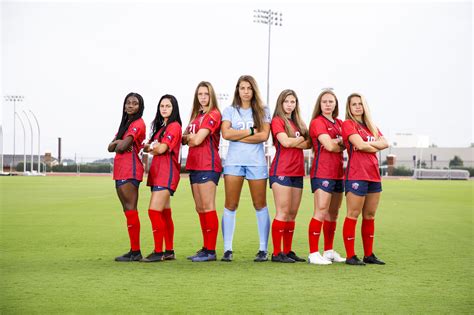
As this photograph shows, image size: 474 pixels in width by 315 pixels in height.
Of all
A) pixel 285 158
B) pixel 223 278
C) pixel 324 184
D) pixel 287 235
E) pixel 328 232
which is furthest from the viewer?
pixel 328 232

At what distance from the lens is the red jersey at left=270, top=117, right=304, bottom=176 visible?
25.6ft

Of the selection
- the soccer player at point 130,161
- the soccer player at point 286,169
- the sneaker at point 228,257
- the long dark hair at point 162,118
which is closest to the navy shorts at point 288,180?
the soccer player at point 286,169

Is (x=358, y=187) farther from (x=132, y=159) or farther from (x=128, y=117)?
(x=128, y=117)

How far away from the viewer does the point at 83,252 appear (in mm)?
8672

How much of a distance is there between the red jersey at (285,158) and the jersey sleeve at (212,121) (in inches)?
24.2

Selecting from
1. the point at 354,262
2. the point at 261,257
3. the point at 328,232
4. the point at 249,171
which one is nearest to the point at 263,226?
the point at 261,257

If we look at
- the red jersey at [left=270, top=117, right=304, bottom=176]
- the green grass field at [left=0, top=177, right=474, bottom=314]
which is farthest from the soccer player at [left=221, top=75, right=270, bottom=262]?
the green grass field at [left=0, top=177, right=474, bottom=314]

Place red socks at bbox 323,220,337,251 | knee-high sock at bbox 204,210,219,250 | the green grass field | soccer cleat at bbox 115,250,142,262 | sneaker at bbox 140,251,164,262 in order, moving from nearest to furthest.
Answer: the green grass field < sneaker at bbox 140,251,164,262 < soccer cleat at bbox 115,250,142,262 < knee-high sock at bbox 204,210,219,250 < red socks at bbox 323,220,337,251

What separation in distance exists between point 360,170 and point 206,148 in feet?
5.63

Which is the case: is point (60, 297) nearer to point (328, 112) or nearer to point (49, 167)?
point (328, 112)

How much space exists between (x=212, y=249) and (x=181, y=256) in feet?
1.97

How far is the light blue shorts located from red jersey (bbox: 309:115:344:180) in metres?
0.56

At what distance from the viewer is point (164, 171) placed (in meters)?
7.82

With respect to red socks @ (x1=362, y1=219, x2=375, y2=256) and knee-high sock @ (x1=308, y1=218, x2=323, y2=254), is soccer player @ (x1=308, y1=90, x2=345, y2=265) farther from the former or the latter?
red socks @ (x1=362, y1=219, x2=375, y2=256)
